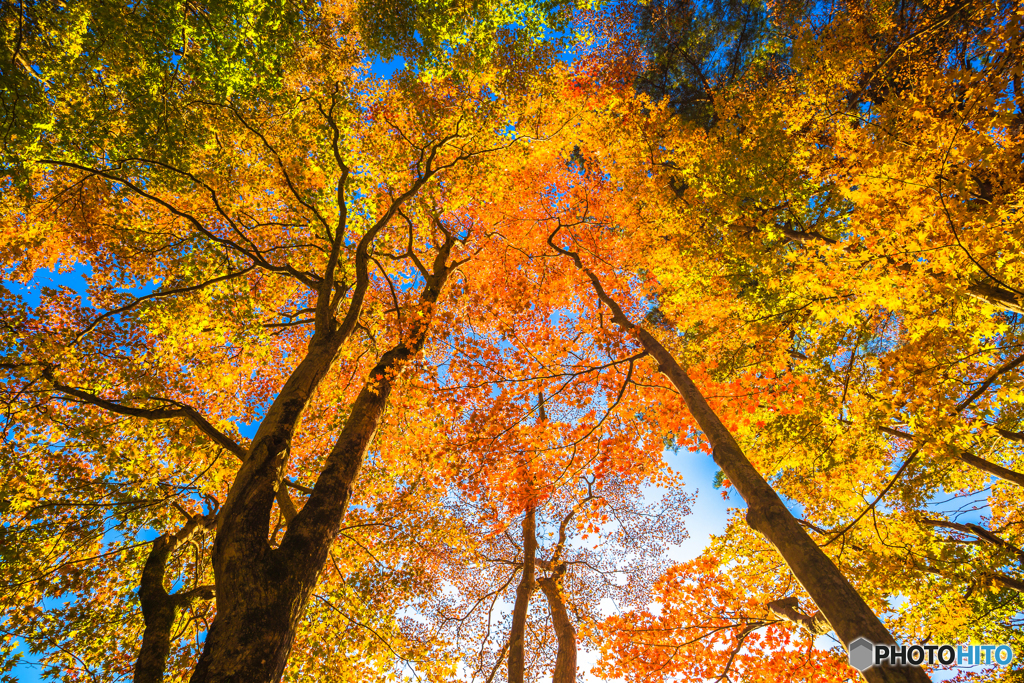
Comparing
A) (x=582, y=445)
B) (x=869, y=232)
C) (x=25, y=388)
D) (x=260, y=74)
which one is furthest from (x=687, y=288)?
(x=25, y=388)

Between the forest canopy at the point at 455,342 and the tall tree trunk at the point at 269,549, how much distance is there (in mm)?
35

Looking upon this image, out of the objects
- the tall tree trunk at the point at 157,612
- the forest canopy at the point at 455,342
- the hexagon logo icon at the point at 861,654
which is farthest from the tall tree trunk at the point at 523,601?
the hexagon logo icon at the point at 861,654

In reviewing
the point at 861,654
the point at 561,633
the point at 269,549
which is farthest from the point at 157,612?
the point at 561,633

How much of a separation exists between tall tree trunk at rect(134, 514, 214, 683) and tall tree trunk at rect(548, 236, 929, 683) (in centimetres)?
755

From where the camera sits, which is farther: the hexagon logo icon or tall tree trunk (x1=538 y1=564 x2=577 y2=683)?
tall tree trunk (x1=538 y1=564 x2=577 y2=683)

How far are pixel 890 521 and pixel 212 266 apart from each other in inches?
651

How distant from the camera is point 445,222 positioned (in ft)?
38.5

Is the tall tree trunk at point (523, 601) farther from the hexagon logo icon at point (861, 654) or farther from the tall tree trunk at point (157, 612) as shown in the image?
the hexagon logo icon at point (861, 654)

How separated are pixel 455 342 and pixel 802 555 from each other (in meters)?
8.47

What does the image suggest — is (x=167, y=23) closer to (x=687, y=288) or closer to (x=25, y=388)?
(x=25, y=388)

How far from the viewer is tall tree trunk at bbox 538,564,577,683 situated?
10023 mm

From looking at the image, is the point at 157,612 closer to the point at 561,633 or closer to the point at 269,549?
the point at 269,549

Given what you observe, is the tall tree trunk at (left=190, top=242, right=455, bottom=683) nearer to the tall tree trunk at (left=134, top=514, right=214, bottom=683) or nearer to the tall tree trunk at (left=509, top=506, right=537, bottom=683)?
the tall tree trunk at (left=134, top=514, right=214, bottom=683)

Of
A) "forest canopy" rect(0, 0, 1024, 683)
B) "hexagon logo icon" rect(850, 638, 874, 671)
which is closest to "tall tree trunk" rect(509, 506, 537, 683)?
"forest canopy" rect(0, 0, 1024, 683)
